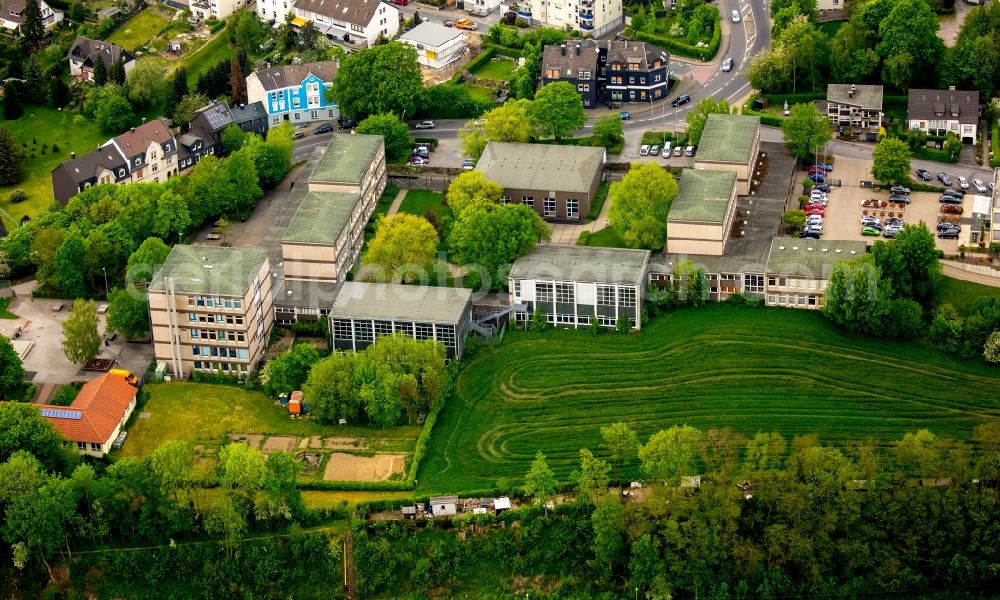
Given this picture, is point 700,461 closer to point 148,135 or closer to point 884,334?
point 884,334

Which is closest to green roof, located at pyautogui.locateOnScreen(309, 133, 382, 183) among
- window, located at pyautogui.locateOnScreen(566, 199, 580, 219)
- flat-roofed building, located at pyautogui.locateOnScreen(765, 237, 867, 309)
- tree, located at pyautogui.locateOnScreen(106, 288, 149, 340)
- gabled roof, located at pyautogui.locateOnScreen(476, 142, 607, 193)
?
gabled roof, located at pyautogui.locateOnScreen(476, 142, 607, 193)

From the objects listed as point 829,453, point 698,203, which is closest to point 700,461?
point 829,453

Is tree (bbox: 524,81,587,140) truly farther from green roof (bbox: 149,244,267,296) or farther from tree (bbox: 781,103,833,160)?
green roof (bbox: 149,244,267,296)

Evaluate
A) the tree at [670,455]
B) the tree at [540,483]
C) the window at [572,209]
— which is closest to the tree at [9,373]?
the tree at [540,483]

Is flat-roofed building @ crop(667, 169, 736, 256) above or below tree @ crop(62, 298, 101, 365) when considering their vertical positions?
above

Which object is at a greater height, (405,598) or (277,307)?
(277,307)

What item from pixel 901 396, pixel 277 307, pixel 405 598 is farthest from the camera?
pixel 277 307

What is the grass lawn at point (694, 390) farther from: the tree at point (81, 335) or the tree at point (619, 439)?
the tree at point (81, 335)
